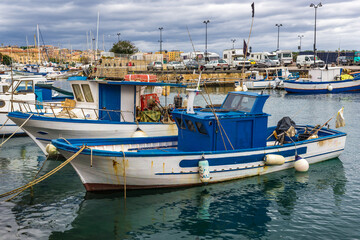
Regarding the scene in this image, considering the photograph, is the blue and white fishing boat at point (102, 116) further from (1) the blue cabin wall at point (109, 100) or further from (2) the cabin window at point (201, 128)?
(2) the cabin window at point (201, 128)

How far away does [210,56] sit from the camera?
70188mm

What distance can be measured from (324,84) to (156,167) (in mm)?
40966

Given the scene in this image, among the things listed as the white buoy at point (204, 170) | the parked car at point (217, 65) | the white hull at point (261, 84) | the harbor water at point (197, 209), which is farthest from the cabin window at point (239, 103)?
the parked car at point (217, 65)

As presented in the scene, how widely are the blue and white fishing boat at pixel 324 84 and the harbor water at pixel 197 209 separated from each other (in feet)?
113

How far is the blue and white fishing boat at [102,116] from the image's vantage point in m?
14.9

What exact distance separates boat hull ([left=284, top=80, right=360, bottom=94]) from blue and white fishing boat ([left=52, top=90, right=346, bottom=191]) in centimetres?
3477

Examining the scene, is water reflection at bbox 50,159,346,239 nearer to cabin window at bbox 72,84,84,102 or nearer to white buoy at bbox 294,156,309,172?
white buoy at bbox 294,156,309,172

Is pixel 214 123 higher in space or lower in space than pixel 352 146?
higher

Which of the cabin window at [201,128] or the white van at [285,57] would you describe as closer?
the cabin window at [201,128]

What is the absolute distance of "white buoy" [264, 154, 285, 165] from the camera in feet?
42.2

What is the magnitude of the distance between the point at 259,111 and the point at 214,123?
1.97 metres

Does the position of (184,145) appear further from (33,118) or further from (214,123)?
(33,118)

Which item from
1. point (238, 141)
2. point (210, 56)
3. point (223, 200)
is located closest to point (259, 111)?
point (238, 141)

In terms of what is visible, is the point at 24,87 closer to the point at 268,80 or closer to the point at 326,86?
the point at 326,86
